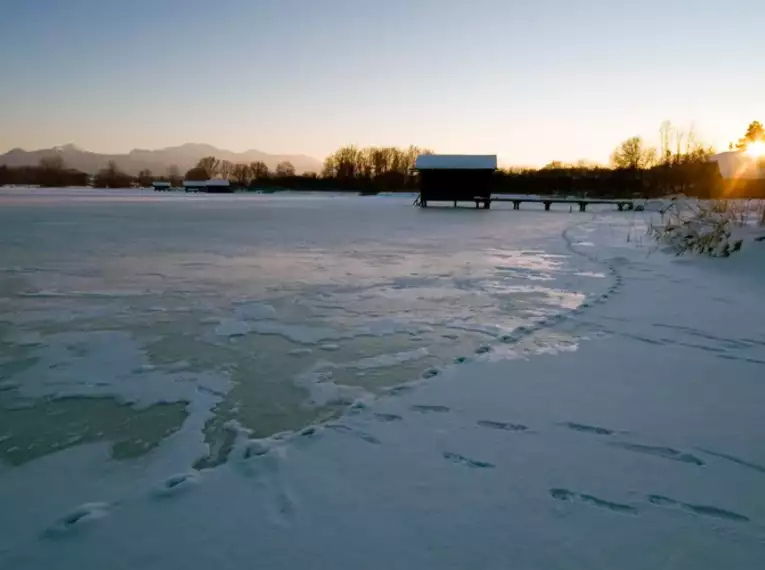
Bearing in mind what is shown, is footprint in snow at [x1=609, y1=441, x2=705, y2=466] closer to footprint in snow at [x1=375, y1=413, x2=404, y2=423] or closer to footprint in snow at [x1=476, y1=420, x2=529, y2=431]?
footprint in snow at [x1=476, y1=420, x2=529, y2=431]

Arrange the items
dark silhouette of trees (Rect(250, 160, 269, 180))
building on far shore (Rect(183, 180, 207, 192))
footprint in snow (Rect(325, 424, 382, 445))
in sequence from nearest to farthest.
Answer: footprint in snow (Rect(325, 424, 382, 445)) < building on far shore (Rect(183, 180, 207, 192)) < dark silhouette of trees (Rect(250, 160, 269, 180))

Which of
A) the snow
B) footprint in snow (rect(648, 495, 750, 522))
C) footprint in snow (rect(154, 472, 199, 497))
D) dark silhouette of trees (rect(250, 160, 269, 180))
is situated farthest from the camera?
dark silhouette of trees (rect(250, 160, 269, 180))

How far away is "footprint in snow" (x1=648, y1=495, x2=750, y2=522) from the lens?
222 centimetres

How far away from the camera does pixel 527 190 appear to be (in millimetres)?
57406

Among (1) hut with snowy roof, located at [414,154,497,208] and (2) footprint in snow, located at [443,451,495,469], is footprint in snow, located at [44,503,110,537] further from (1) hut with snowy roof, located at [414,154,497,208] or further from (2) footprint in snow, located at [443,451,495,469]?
(1) hut with snowy roof, located at [414,154,497,208]

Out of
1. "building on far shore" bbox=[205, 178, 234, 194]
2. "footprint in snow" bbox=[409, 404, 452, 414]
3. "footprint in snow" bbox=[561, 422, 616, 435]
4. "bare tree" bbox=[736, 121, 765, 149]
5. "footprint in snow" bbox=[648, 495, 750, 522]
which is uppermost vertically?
"bare tree" bbox=[736, 121, 765, 149]

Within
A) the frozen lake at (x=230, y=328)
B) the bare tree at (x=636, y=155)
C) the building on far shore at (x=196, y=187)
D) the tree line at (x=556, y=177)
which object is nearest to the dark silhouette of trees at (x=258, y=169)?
the tree line at (x=556, y=177)

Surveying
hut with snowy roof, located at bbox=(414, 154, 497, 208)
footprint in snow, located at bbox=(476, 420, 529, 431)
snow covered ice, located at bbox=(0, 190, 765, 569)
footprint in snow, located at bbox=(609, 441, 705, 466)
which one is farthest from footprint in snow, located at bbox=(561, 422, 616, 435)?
hut with snowy roof, located at bbox=(414, 154, 497, 208)

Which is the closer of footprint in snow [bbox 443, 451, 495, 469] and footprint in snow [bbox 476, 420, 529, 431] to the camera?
footprint in snow [bbox 443, 451, 495, 469]

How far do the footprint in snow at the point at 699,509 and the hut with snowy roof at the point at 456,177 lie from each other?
102 feet

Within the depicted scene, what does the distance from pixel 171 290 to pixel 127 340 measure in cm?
228

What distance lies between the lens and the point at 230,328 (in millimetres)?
5227

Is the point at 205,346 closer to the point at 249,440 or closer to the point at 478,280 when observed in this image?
the point at 249,440

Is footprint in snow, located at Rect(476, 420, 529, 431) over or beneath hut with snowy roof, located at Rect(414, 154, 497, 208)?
beneath
